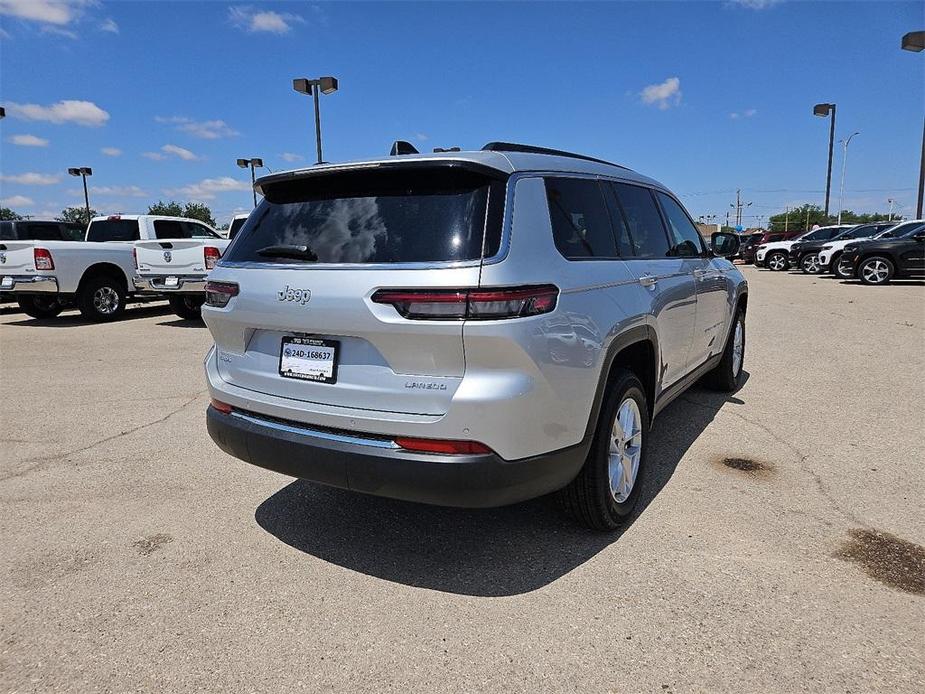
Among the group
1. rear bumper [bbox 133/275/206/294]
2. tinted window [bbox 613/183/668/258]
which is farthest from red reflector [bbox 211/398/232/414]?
rear bumper [bbox 133/275/206/294]

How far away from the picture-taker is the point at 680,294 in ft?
13.3

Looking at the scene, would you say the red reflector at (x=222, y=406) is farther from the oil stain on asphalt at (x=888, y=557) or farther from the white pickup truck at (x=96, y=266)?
the white pickup truck at (x=96, y=266)

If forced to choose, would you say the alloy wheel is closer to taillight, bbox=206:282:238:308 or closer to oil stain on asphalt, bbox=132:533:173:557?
taillight, bbox=206:282:238:308

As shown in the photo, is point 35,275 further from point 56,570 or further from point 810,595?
point 810,595

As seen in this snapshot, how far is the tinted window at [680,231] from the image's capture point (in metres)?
4.38

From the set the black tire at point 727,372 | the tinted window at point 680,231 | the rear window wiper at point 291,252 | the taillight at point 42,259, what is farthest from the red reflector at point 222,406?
the taillight at point 42,259

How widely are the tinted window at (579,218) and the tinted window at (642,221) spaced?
339mm

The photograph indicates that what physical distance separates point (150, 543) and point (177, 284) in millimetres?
8646

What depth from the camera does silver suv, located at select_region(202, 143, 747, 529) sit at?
7.87 ft

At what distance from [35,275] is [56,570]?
10.3 meters

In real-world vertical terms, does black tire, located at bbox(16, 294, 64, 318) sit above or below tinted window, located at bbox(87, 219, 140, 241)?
below

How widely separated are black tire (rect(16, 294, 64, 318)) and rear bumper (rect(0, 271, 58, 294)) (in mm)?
1071

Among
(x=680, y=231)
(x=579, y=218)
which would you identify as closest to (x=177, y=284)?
(x=680, y=231)

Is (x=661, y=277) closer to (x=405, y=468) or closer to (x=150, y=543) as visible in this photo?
(x=405, y=468)
